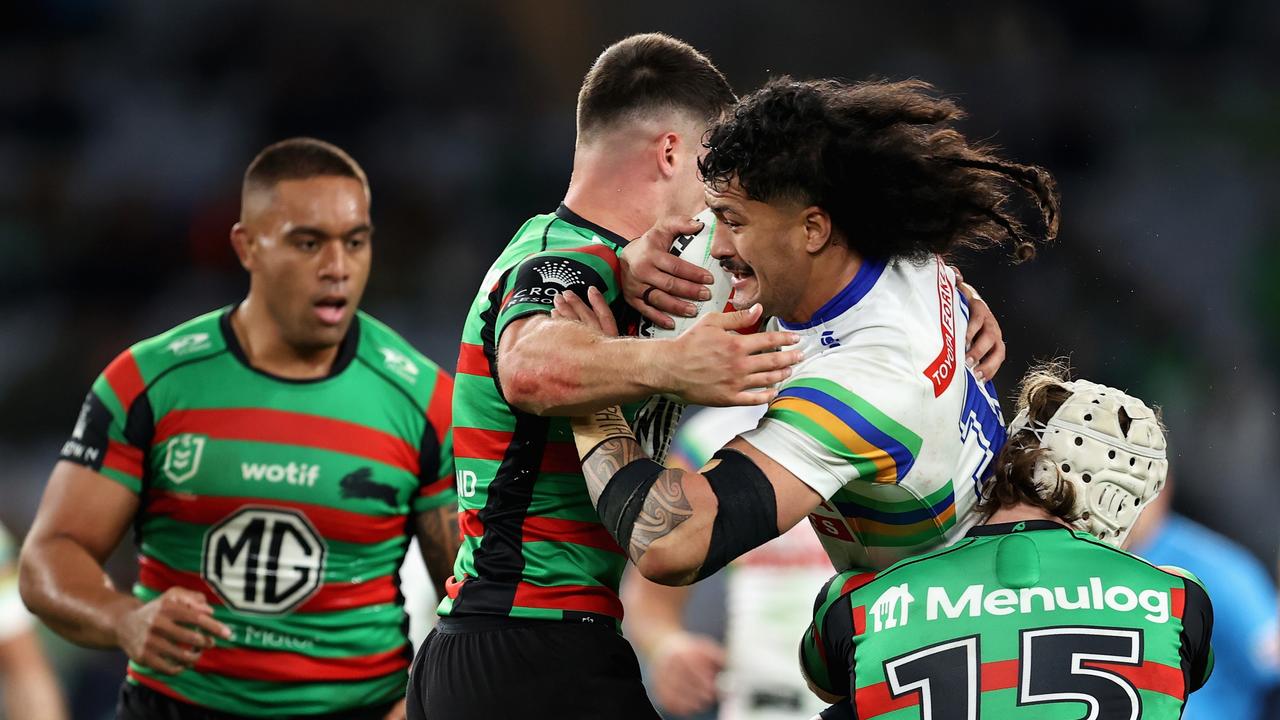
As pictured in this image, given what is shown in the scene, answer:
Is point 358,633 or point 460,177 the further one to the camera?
point 460,177

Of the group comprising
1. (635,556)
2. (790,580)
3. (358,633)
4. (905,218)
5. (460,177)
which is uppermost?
(460,177)

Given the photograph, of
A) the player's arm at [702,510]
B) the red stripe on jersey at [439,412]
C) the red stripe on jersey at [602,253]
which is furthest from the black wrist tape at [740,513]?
the red stripe on jersey at [439,412]

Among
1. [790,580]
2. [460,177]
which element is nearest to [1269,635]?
[790,580]

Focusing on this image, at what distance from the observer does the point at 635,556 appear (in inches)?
102

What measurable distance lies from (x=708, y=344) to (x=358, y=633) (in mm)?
2159

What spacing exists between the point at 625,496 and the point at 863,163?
2.70 feet

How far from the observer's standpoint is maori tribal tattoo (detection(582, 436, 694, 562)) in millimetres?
2559

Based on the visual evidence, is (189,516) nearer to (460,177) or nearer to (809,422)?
(809,422)

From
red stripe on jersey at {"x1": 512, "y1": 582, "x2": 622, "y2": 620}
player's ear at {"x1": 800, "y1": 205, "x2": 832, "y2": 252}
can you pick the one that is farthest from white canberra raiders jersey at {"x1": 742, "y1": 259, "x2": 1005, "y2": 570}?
red stripe on jersey at {"x1": 512, "y1": 582, "x2": 622, "y2": 620}

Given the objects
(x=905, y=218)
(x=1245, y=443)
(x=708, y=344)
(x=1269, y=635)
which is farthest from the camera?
(x=1245, y=443)

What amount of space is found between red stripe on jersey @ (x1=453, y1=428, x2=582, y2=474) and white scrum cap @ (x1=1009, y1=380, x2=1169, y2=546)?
3.15 ft

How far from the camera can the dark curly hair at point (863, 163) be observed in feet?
9.10

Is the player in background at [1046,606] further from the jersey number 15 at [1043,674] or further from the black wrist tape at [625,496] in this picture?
the black wrist tape at [625,496]

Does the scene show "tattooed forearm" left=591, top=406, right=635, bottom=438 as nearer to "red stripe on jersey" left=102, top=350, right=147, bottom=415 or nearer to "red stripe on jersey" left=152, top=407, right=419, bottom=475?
"red stripe on jersey" left=152, top=407, right=419, bottom=475
